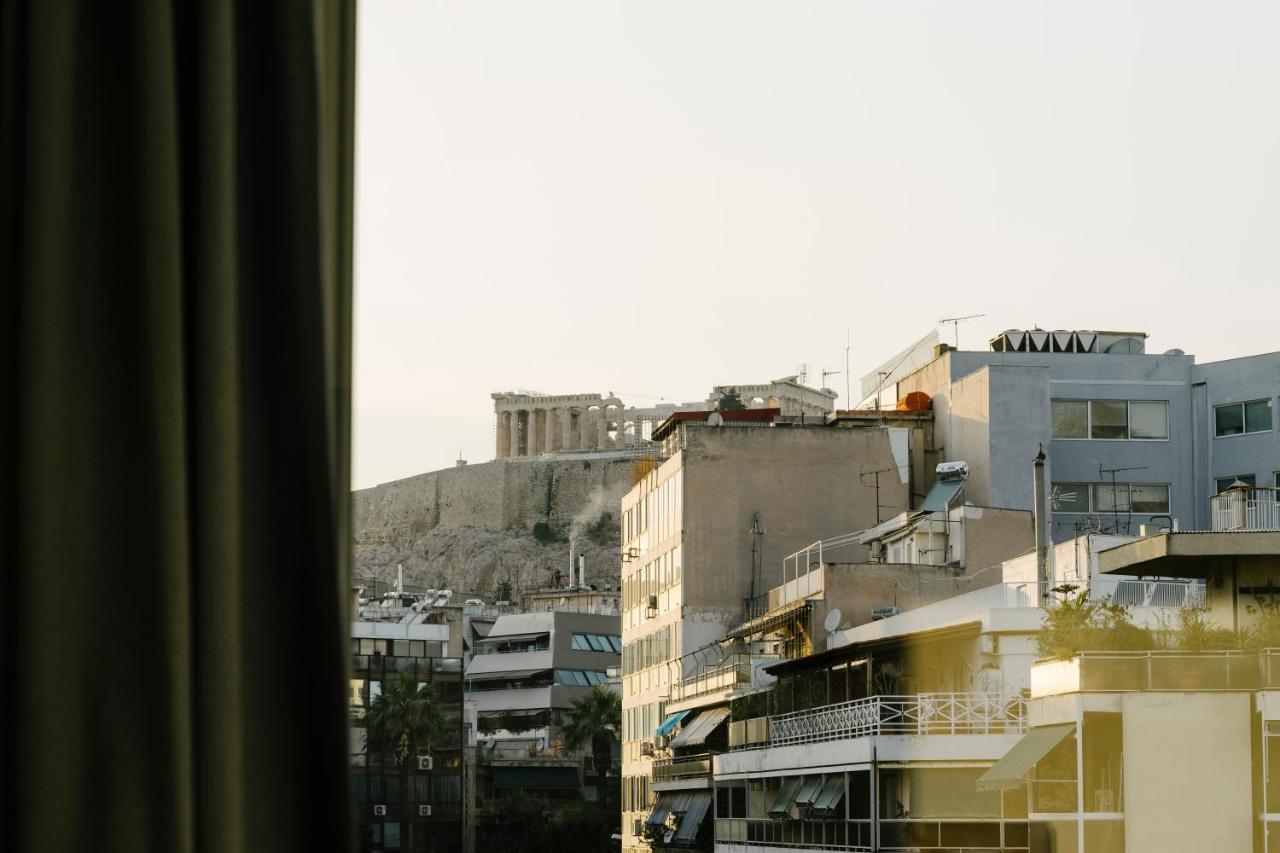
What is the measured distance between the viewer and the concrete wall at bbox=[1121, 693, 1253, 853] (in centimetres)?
634

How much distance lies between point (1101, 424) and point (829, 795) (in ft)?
17.1

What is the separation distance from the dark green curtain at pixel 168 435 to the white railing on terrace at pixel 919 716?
806 centimetres

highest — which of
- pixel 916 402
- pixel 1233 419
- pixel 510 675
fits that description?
pixel 916 402

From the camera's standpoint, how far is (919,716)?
10.4 metres

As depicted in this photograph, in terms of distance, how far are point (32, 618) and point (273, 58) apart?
1.43 ft

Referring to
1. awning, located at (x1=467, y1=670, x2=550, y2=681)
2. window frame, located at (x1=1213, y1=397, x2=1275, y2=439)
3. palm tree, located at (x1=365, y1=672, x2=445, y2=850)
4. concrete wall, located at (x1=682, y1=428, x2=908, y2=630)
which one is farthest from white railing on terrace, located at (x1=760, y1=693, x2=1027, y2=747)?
awning, located at (x1=467, y1=670, x2=550, y2=681)

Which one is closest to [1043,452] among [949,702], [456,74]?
[949,702]

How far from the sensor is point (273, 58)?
3.98 feet

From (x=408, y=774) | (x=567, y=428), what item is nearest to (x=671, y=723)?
(x=408, y=774)

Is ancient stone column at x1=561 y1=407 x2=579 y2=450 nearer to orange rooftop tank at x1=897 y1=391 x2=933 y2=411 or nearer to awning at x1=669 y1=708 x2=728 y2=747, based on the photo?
orange rooftop tank at x1=897 y1=391 x2=933 y2=411

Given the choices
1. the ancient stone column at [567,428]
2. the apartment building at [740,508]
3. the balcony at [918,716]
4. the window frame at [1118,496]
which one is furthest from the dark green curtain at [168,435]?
the ancient stone column at [567,428]

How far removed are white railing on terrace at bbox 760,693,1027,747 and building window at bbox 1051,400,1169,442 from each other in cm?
431

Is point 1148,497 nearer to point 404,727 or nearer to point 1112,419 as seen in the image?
point 1112,419

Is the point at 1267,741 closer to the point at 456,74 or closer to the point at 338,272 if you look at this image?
the point at 456,74
